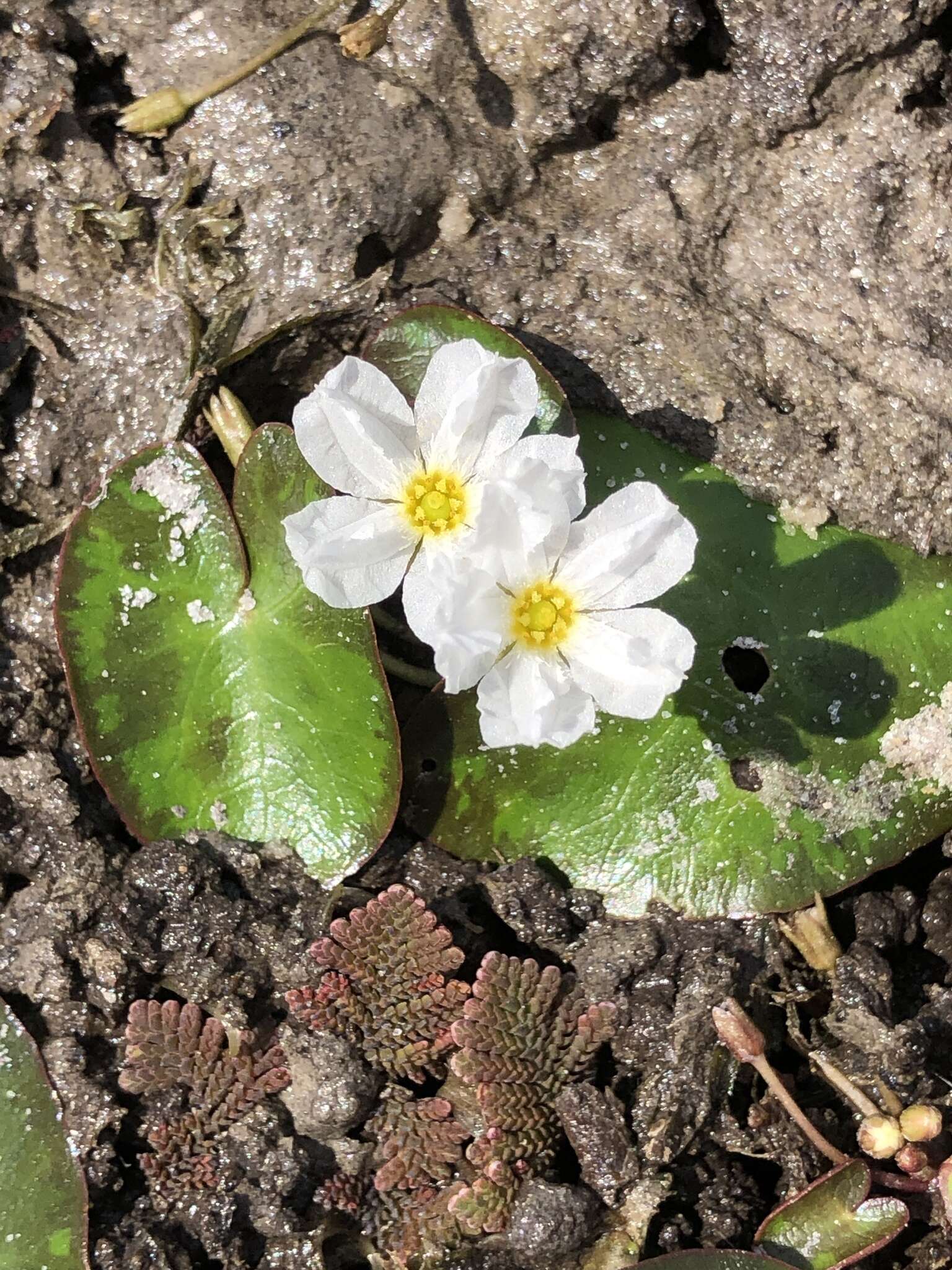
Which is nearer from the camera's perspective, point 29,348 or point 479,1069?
point 479,1069

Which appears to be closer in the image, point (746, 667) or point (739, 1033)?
point (739, 1033)

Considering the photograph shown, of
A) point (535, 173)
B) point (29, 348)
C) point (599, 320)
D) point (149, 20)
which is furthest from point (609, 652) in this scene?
point (149, 20)

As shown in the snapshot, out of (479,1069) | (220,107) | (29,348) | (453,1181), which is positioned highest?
(220,107)

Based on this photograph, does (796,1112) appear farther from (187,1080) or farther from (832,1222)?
(187,1080)

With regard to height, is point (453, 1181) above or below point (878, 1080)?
above

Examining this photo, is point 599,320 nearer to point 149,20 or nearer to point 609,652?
point 609,652

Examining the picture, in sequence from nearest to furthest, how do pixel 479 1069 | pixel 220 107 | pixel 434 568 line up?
pixel 434 568 < pixel 479 1069 < pixel 220 107

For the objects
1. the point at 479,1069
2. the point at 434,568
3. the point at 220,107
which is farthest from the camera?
the point at 220,107

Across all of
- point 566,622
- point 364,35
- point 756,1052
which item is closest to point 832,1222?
point 756,1052
